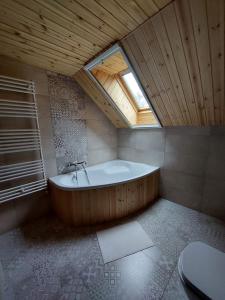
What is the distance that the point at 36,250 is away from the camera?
58.8 inches

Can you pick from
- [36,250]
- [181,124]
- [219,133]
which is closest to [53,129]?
[36,250]

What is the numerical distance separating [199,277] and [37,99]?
8.06ft

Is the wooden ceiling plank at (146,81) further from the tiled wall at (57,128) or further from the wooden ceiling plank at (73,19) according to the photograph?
the tiled wall at (57,128)

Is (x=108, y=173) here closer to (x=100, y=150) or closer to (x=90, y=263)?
(x=100, y=150)

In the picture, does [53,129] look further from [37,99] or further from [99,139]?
[99,139]

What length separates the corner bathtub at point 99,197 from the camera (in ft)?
5.79

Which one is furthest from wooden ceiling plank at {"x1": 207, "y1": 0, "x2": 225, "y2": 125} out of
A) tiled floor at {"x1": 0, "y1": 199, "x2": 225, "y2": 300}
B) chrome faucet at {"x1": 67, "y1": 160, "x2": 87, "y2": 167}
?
chrome faucet at {"x1": 67, "y1": 160, "x2": 87, "y2": 167}

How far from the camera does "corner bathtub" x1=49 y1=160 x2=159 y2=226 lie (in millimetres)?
1766

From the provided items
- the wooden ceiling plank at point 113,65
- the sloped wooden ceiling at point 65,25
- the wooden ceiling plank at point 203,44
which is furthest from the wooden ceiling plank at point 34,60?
the wooden ceiling plank at point 203,44

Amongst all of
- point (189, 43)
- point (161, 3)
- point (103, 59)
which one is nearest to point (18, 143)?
point (103, 59)

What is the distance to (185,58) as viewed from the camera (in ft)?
4.16

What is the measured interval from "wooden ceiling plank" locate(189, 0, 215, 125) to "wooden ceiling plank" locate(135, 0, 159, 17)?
0.86ft

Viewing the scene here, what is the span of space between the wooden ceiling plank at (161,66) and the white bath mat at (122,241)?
66.2 inches

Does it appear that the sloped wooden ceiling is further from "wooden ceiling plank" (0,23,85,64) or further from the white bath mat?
the white bath mat
